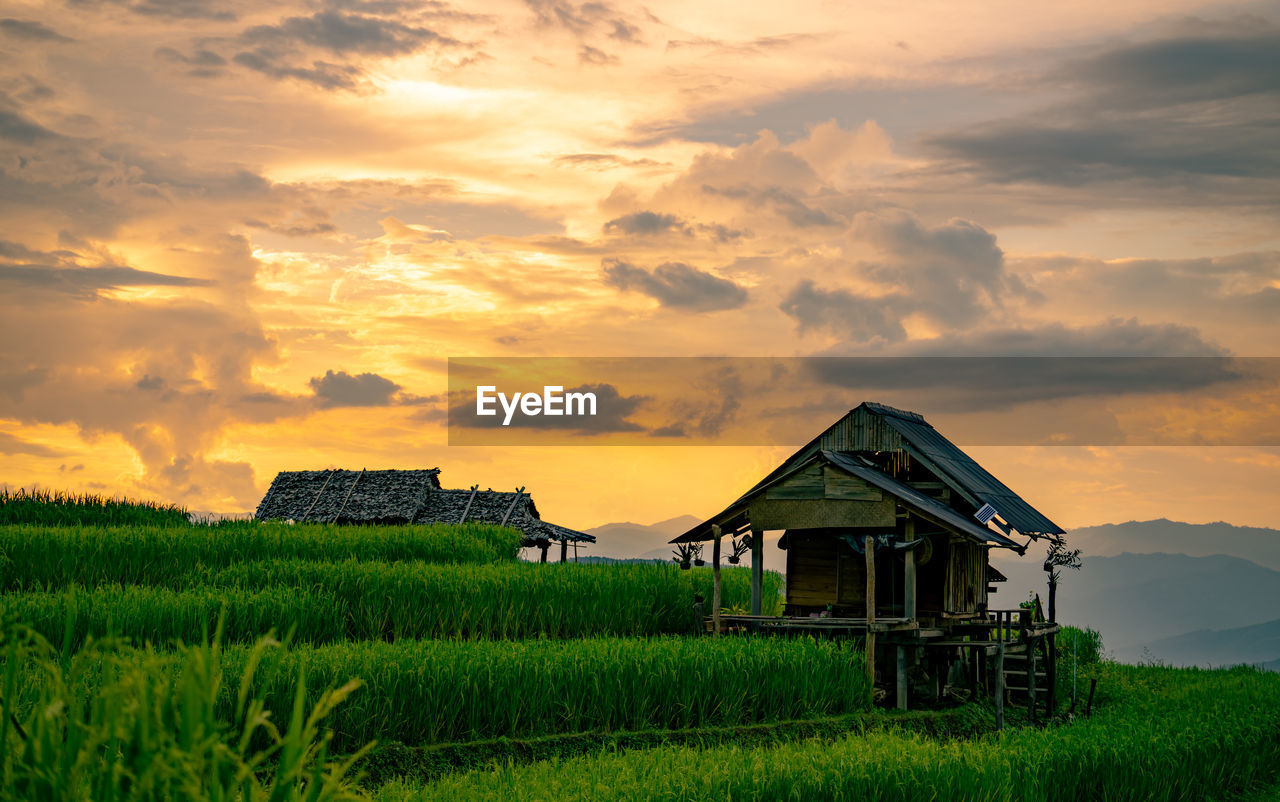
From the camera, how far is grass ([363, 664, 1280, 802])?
35.6 feet

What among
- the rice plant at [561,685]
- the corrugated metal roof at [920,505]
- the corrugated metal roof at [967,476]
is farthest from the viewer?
the corrugated metal roof at [967,476]

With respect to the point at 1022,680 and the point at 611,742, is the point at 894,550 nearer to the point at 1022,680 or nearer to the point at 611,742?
the point at 1022,680

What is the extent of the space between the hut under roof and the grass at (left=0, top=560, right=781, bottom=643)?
14.3m

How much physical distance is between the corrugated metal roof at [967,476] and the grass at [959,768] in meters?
5.66

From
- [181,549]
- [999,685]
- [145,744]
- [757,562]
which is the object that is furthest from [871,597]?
[145,744]

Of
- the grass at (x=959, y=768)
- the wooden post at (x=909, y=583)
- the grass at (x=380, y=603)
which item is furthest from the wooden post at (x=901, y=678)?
the grass at (x=380, y=603)

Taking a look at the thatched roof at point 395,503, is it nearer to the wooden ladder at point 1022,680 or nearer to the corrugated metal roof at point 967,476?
the corrugated metal roof at point 967,476

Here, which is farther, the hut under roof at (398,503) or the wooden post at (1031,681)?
the hut under roof at (398,503)

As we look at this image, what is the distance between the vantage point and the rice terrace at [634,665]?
10.6 metres

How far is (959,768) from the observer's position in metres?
12.2

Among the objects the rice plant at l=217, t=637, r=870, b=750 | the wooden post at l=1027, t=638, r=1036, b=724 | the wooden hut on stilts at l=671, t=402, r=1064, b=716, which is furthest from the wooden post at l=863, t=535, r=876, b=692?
the wooden post at l=1027, t=638, r=1036, b=724

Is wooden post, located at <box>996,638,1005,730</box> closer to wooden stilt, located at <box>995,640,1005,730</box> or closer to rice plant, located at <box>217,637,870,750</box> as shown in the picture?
wooden stilt, located at <box>995,640,1005,730</box>

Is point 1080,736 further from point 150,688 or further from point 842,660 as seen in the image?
point 150,688

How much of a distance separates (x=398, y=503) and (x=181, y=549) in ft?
63.3
